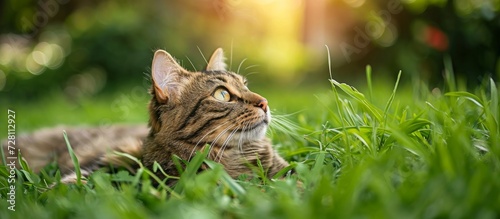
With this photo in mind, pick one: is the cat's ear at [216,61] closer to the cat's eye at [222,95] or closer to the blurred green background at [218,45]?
the cat's eye at [222,95]

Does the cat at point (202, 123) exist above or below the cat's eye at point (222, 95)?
below

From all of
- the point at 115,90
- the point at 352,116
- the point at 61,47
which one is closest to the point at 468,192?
the point at 352,116

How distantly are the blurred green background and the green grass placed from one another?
2.75 metres

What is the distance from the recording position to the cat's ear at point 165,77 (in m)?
1.94

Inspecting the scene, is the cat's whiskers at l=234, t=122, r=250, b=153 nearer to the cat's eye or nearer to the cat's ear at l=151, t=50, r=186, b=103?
the cat's eye

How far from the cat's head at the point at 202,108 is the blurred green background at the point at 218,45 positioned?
2.43 m

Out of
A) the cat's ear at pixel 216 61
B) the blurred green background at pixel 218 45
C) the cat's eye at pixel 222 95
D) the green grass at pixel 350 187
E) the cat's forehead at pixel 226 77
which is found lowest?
the green grass at pixel 350 187

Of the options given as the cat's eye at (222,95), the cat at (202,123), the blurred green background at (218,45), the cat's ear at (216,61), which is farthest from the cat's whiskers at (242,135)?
the blurred green background at (218,45)

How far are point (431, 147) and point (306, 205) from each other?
0.55m

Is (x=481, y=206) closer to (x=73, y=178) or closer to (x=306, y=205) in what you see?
(x=306, y=205)

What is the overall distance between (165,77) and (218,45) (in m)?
6.43

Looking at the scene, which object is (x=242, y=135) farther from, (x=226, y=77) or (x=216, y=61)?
(x=216, y=61)

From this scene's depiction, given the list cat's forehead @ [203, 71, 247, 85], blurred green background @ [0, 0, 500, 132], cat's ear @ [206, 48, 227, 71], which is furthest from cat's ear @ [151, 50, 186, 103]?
blurred green background @ [0, 0, 500, 132]

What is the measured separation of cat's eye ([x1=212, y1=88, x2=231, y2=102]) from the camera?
2014mm
